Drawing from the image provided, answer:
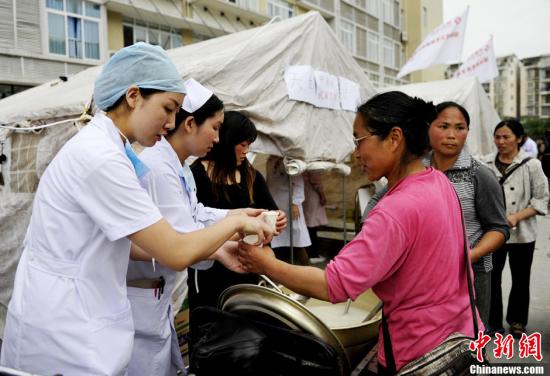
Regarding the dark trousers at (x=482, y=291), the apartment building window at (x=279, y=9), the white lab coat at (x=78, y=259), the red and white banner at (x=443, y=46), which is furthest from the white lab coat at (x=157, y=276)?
the apartment building window at (x=279, y=9)

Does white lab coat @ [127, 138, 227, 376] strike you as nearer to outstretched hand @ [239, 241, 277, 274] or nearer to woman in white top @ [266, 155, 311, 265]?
outstretched hand @ [239, 241, 277, 274]

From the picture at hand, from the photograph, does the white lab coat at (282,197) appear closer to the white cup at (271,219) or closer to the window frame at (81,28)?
the white cup at (271,219)

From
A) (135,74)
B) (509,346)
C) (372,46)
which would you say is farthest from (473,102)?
(372,46)

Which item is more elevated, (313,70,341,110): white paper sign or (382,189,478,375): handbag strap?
(313,70,341,110): white paper sign

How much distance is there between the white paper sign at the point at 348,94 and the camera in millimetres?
5230

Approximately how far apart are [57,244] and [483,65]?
8923 millimetres

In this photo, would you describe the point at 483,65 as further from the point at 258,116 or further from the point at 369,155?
the point at 369,155

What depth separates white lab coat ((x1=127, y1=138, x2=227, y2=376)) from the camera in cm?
168

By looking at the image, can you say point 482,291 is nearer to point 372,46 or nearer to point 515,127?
point 515,127

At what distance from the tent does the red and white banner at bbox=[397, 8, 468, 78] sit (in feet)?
12.4

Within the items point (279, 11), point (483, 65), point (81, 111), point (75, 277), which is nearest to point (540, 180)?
point (75, 277)

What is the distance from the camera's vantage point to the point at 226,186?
2.94m

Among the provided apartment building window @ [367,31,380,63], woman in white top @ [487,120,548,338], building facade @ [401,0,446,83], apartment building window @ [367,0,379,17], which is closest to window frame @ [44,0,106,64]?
woman in white top @ [487,120,548,338]

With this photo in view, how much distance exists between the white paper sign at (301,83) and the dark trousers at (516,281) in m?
2.43
